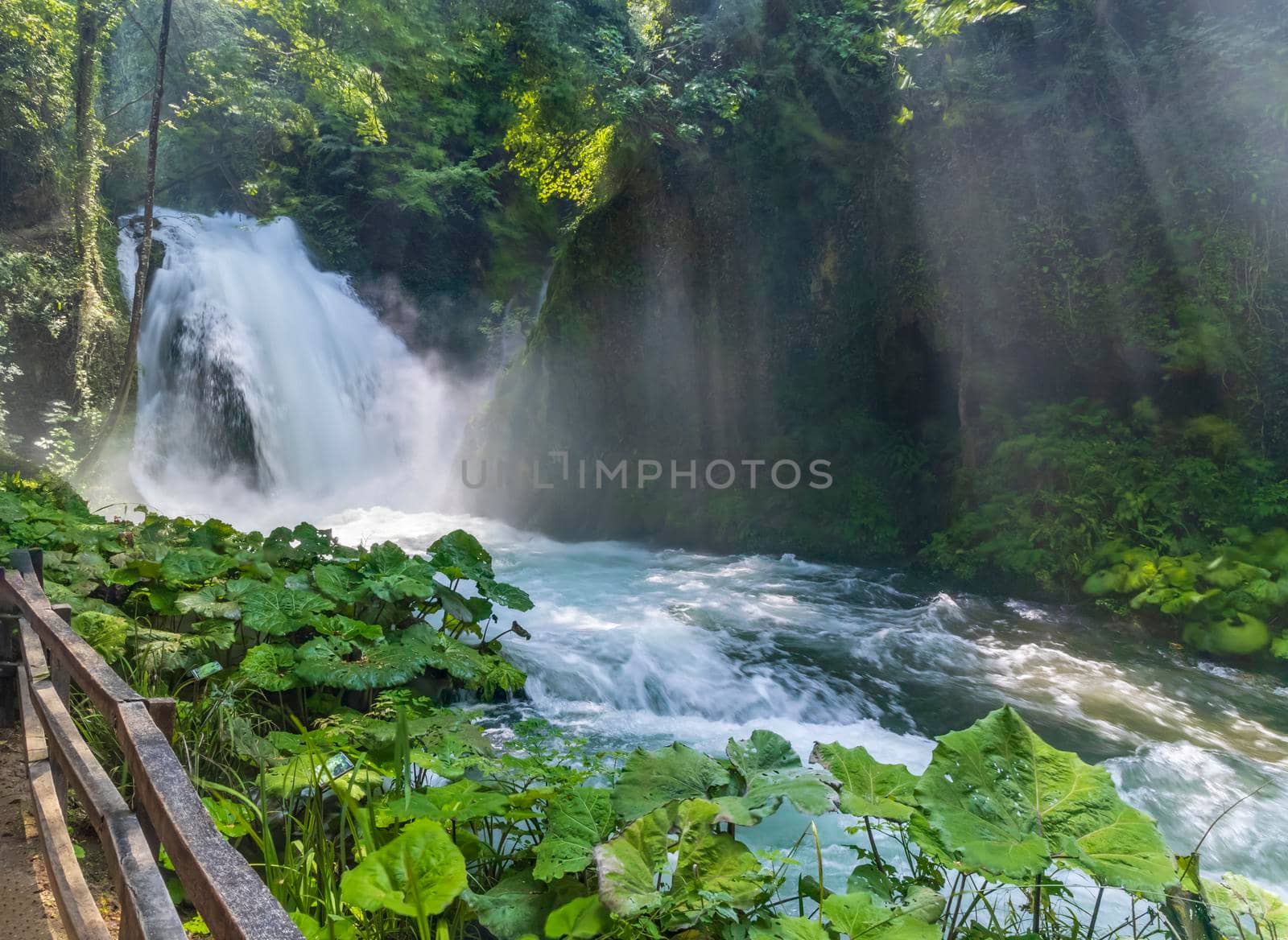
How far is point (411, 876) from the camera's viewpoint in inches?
59.8

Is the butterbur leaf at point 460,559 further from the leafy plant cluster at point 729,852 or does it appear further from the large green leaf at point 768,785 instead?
the large green leaf at point 768,785

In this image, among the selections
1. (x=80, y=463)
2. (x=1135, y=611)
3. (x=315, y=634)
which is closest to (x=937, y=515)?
(x=1135, y=611)

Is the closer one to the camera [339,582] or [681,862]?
[681,862]

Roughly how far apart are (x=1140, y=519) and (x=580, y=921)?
7.78 m

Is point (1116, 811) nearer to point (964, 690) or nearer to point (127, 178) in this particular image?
point (964, 690)

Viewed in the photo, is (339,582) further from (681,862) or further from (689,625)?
(689,625)

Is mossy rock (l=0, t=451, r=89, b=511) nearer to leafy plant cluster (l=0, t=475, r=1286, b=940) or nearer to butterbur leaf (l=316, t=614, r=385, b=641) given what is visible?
leafy plant cluster (l=0, t=475, r=1286, b=940)

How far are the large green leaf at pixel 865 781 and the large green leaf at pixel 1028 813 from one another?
0.17 meters

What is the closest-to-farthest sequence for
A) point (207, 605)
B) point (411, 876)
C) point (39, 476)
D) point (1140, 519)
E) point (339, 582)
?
point (411, 876) → point (207, 605) → point (339, 582) → point (1140, 519) → point (39, 476)

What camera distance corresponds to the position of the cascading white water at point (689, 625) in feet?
15.9

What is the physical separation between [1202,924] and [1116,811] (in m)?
0.26

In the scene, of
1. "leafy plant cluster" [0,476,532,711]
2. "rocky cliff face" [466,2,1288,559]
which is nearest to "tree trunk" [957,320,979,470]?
"rocky cliff face" [466,2,1288,559]

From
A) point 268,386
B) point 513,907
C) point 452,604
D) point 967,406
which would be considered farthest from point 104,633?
point 268,386

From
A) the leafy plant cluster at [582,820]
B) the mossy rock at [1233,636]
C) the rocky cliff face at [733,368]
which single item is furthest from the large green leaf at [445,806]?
the rocky cliff face at [733,368]
